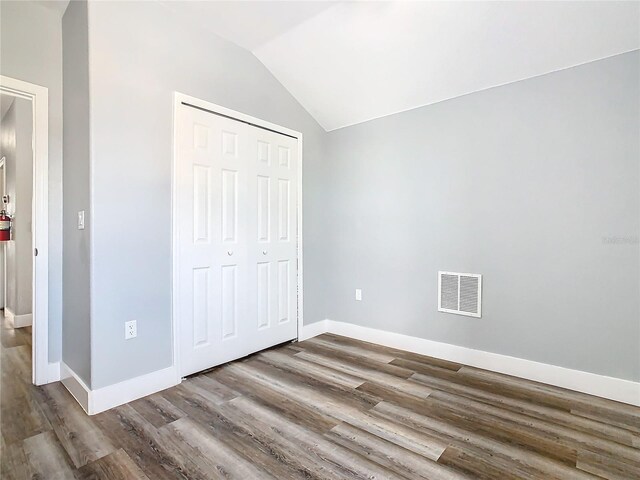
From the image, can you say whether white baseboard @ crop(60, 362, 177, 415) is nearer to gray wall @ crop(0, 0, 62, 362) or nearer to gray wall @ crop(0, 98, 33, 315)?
gray wall @ crop(0, 0, 62, 362)

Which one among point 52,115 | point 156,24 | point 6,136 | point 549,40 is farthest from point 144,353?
point 6,136

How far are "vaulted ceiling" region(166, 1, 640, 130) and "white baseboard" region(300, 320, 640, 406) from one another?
208 centimetres

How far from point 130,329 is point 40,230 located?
98cm

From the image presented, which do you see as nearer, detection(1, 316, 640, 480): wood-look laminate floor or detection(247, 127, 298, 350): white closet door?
detection(1, 316, 640, 480): wood-look laminate floor

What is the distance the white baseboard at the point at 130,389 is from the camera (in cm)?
196

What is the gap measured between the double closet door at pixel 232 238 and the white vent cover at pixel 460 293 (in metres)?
1.39

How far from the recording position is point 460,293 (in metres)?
2.71

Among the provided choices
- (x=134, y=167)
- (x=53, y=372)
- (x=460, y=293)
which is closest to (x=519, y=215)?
(x=460, y=293)

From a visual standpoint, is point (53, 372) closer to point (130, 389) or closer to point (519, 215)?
point (130, 389)

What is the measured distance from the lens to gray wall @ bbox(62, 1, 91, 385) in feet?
6.57

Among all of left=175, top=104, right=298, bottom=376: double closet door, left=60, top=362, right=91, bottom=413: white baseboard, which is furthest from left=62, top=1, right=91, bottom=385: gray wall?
left=175, top=104, right=298, bottom=376: double closet door

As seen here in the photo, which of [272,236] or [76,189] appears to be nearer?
[76,189]

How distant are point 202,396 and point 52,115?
2199 mm

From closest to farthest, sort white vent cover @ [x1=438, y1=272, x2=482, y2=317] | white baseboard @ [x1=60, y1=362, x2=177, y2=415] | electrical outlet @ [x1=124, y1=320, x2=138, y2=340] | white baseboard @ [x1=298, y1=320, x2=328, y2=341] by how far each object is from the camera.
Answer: white baseboard @ [x1=60, y1=362, x2=177, y2=415]
electrical outlet @ [x1=124, y1=320, x2=138, y2=340]
white vent cover @ [x1=438, y1=272, x2=482, y2=317]
white baseboard @ [x1=298, y1=320, x2=328, y2=341]
